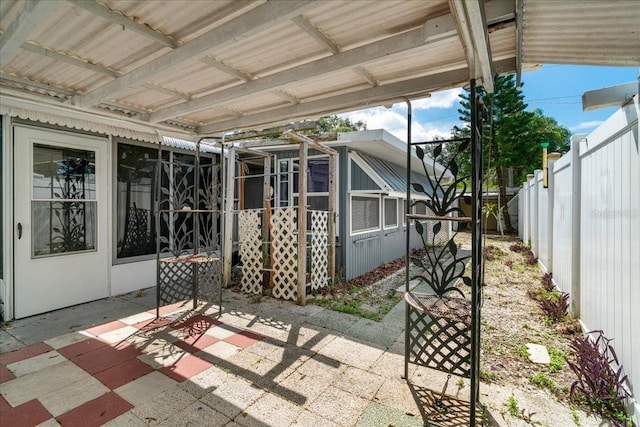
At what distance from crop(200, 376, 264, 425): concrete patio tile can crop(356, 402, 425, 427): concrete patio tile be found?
0.93 m

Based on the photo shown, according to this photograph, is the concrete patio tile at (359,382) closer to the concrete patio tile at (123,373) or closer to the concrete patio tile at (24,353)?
the concrete patio tile at (123,373)

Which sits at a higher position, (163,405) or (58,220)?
(58,220)

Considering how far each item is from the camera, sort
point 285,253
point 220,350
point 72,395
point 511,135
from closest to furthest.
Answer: point 72,395 → point 220,350 → point 285,253 → point 511,135

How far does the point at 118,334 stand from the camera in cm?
384

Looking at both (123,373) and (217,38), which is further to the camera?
(123,373)

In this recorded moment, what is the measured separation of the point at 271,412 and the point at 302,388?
1.31 ft

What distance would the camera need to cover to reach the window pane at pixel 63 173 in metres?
4.50

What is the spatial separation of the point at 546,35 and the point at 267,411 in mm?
3478

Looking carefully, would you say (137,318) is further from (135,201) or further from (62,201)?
(135,201)

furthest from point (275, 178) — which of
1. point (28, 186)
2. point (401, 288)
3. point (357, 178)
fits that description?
point (28, 186)

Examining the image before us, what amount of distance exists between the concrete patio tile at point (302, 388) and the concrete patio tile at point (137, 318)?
2.63 metres

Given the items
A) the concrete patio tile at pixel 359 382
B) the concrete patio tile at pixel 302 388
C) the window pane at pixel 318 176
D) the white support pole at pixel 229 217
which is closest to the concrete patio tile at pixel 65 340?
the white support pole at pixel 229 217

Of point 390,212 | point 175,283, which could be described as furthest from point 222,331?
point 390,212

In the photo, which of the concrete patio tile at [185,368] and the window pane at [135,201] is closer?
the concrete patio tile at [185,368]
